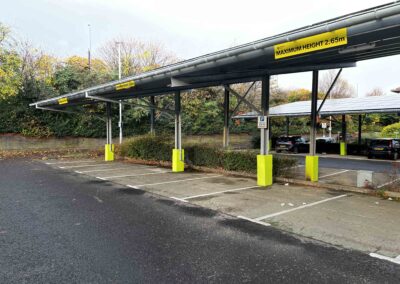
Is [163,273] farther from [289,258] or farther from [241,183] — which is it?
[241,183]

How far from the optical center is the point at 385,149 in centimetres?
1798

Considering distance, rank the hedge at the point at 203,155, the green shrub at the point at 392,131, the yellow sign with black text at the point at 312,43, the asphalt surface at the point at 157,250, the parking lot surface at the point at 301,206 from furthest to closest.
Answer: the green shrub at the point at 392,131
the hedge at the point at 203,155
the yellow sign with black text at the point at 312,43
the parking lot surface at the point at 301,206
the asphalt surface at the point at 157,250

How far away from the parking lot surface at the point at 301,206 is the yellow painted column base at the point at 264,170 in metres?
0.36

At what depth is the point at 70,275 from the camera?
3.65 m

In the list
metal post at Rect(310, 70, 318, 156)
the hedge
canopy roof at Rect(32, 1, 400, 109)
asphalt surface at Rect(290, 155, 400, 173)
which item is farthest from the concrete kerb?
asphalt surface at Rect(290, 155, 400, 173)

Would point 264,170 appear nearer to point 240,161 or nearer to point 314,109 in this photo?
point 240,161

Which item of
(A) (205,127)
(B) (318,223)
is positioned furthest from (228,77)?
(A) (205,127)

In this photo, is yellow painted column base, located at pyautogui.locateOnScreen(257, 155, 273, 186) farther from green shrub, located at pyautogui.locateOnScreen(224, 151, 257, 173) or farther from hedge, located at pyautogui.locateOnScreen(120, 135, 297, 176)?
green shrub, located at pyautogui.locateOnScreen(224, 151, 257, 173)

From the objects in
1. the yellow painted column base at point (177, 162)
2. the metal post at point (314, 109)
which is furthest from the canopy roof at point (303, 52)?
the yellow painted column base at point (177, 162)

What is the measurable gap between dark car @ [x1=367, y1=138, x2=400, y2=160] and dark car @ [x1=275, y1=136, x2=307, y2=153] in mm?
5885

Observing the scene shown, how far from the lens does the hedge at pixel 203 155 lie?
10.6 meters

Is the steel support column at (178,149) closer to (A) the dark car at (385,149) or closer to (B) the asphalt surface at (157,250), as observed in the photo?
(B) the asphalt surface at (157,250)

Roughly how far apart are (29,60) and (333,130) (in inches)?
1563

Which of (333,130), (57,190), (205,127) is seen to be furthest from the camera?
(333,130)
